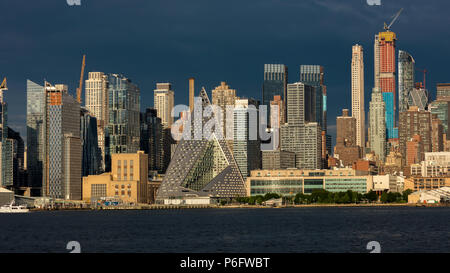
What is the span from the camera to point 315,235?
226 feet
